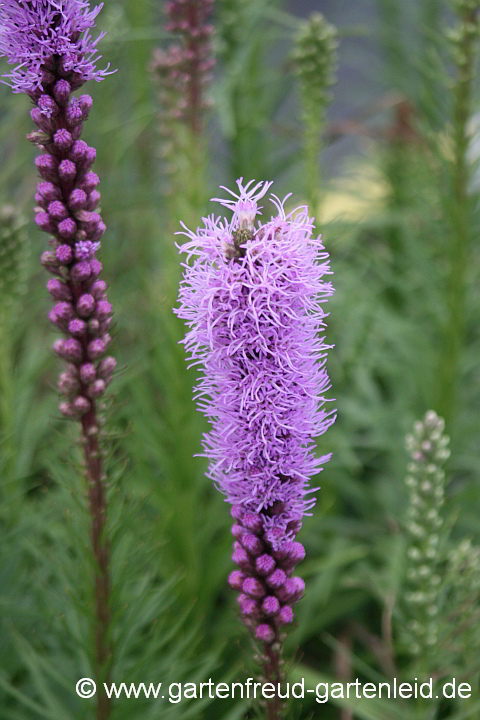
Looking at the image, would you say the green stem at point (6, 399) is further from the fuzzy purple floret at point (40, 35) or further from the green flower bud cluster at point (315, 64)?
the fuzzy purple floret at point (40, 35)

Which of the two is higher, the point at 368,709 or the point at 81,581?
the point at 81,581

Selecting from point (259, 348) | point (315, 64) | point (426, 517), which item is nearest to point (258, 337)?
point (259, 348)

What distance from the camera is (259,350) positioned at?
1.05 meters

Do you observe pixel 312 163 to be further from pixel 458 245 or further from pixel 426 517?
pixel 426 517

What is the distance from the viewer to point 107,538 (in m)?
1.35

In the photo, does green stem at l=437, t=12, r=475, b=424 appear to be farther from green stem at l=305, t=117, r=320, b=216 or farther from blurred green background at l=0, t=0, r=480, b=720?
green stem at l=305, t=117, r=320, b=216

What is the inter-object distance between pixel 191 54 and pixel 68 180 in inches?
39.4

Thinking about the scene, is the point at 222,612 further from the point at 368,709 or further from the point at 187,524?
the point at 368,709

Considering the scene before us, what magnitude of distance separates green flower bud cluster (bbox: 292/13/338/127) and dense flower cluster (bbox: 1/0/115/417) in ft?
3.56

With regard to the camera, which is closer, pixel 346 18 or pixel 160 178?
pixel 160 178

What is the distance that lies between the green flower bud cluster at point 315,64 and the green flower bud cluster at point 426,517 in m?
0.91

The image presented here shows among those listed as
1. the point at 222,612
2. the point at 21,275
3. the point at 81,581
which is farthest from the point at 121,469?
the point at 222,612

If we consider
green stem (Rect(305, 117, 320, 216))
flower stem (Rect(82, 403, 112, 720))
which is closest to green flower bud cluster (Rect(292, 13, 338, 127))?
green stem (Rect(305, 117, 320, 216))

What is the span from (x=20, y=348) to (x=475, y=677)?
84.2 inches
